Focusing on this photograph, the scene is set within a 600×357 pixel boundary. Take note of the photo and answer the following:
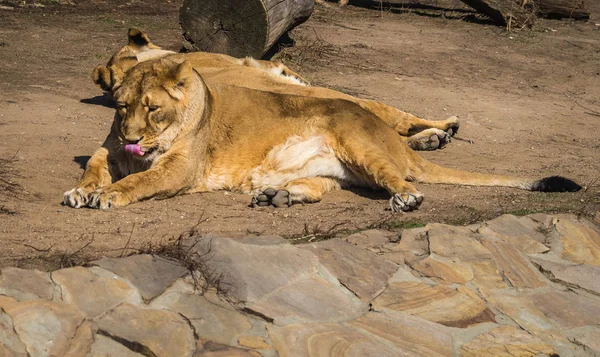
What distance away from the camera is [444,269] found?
5727 millimetres

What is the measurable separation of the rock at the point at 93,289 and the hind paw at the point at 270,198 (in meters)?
2.30

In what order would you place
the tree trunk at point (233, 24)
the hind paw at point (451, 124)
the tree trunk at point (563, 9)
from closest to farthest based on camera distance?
the hind paw at point (451, 124)
the tree trunk at point (233, 24)
the tree trunk at point (563, 9)

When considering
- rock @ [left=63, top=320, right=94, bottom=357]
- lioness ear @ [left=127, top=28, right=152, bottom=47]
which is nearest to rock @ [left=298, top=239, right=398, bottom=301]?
rock @ [left=63, top=320, right=94, bottom=357]

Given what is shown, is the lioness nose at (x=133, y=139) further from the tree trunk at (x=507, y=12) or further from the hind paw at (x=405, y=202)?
the tree trunk at (x=507, y=12)

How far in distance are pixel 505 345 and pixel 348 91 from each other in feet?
19.7

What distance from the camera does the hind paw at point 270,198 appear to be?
682 centimetres

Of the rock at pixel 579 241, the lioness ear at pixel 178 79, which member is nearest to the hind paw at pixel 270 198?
the lioness ear at pixel 178 79

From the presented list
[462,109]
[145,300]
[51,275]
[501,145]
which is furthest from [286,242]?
[462,109]

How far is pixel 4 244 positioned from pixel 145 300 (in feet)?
3.47

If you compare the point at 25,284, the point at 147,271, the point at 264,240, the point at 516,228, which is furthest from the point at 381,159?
the point at 25,284

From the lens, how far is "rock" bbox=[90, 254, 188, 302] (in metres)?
4.64

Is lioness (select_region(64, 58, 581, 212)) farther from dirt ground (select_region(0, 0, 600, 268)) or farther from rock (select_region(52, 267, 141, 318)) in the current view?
rock (select_region(52, 267, 141, 318))

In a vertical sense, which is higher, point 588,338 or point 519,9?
point 588,338

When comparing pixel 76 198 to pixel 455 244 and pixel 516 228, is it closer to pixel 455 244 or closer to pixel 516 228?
pixel 455 244
